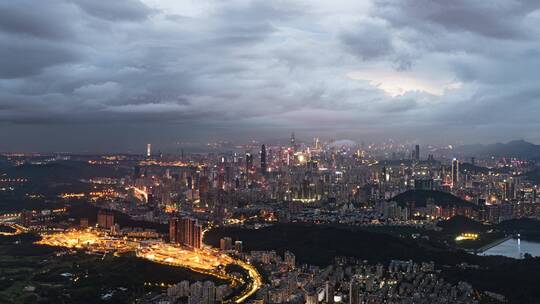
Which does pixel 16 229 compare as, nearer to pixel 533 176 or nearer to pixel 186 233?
pixel 186 233

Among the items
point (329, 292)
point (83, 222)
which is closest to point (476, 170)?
point (83, 222)

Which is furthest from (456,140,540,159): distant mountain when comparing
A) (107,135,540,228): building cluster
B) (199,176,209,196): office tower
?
(199,176,209,196): office tower

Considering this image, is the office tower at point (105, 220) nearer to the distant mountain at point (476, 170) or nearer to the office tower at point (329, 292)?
the office tower at point (329, 292)

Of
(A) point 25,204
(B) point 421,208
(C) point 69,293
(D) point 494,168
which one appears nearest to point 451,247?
(B) point 421,208

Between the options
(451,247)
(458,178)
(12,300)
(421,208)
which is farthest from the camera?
(458,178)

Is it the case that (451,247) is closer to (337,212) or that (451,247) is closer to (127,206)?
(337,212)

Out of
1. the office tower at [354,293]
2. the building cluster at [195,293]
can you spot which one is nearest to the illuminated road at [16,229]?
the building cluster at [195,293]
